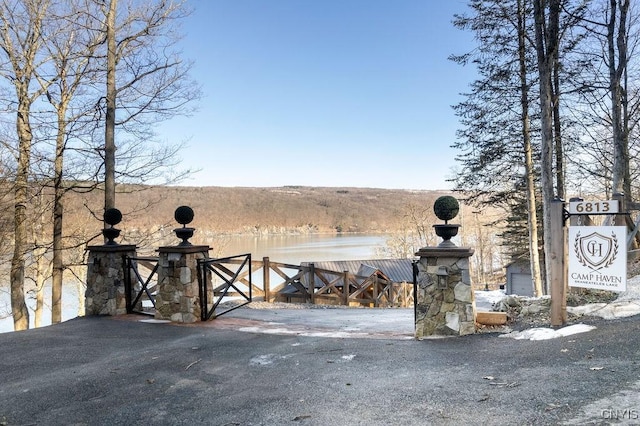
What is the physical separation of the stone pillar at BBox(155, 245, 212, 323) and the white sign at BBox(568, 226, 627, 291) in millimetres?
4761

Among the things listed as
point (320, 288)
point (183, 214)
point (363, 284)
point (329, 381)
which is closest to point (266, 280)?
point (363, 284)

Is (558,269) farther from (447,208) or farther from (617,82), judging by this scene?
(617,82)

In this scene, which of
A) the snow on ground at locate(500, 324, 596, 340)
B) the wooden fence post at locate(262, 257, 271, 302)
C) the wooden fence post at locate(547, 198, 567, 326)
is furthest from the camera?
the wooden fence post at locate(262, 257, 271, 302)

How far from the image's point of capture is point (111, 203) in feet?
28.5

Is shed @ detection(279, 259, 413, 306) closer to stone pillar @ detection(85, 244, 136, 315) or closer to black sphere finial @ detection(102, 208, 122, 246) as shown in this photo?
stone pillar @ detection(85, 244, 136, 315)

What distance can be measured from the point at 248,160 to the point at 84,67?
32.1m

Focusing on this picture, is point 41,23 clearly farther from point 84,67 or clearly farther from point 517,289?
point 517,289

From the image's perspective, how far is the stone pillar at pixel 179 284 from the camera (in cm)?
583

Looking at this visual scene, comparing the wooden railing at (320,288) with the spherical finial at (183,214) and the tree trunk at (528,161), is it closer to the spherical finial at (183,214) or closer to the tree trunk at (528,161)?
the spherical finial at (183,214)

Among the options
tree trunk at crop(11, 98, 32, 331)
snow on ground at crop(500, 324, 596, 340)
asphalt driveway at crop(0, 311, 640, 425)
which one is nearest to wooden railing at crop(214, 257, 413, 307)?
asphalt driveway at crop(0, 311, 640, 425)

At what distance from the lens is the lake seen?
21516 millimetres

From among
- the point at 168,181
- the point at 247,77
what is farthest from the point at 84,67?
the point at 247,77

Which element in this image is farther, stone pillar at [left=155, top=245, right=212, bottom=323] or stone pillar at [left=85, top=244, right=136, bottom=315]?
stone pillar at [left=85, top=244, right=136, bottom=315]

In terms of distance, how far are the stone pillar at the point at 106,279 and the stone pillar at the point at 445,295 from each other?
484cm
